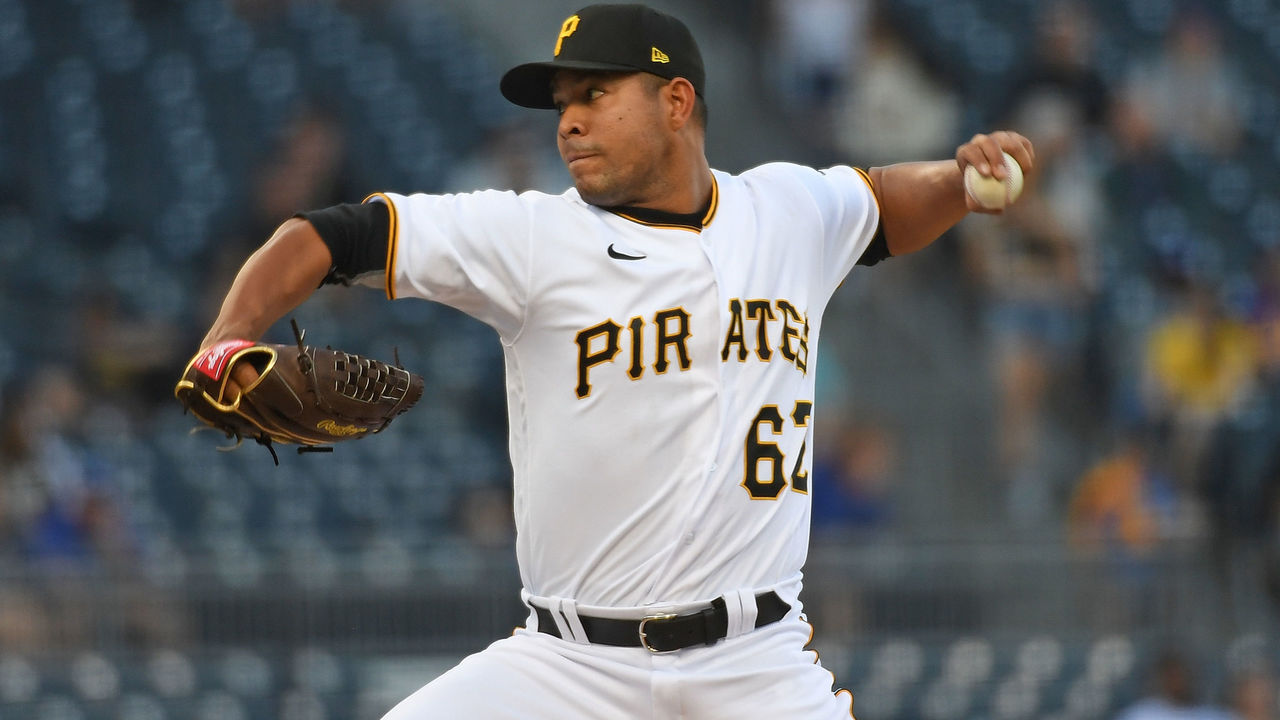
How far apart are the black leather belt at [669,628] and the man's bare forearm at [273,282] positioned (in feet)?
2.87

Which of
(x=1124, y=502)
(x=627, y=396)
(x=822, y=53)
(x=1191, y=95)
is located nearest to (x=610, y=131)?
(x=627, y=396)

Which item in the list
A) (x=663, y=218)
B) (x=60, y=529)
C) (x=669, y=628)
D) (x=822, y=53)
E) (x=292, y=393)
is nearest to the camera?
(x=292, y=393)

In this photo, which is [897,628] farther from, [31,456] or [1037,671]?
[31,456]

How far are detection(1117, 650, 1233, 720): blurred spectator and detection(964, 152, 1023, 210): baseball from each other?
3905 mm

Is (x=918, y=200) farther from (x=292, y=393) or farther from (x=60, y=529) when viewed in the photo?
(x=60, y=529)

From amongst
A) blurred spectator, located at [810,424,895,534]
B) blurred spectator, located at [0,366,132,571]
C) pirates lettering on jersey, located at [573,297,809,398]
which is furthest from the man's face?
blurred spectator, located at [0,366,132,571]

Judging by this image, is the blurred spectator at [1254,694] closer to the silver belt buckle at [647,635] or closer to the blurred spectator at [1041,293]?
the blurred spectator at [1041,293]

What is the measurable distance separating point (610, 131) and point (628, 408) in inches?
22.7

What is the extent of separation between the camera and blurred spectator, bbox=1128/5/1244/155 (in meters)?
9.46

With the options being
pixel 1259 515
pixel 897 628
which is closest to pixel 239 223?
pixel 897 628

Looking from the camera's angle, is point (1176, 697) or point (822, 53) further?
point (822, 53)

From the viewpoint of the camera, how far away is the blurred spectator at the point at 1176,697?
695cm

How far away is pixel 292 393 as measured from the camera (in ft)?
10.1

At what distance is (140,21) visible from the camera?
10500 mm
